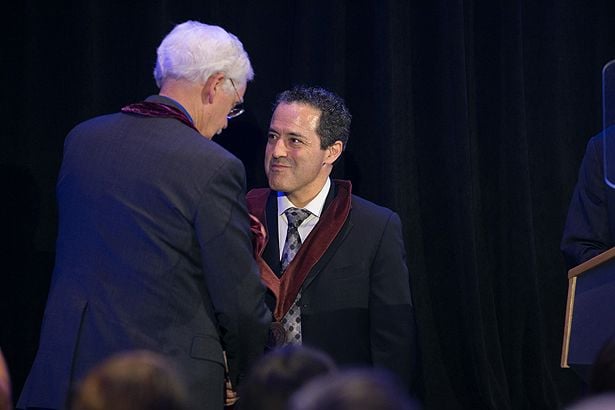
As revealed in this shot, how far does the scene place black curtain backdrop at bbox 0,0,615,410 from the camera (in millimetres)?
3779

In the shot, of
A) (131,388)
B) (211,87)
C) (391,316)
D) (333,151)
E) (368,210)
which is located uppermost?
(211,87)

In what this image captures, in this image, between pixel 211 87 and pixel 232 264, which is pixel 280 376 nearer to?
pixel 232 264

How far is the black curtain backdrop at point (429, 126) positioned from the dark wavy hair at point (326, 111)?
1.42 feet

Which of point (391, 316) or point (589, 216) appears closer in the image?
point (391, 316)

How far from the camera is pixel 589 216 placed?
3482 millimetres

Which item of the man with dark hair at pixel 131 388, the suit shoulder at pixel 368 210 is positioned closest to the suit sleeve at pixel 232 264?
the suit shoulder at pixel 368 210

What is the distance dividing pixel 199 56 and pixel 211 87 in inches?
3.8

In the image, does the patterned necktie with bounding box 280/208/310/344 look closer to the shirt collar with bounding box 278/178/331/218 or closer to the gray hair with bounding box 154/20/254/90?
the shirt collar with bounding box 278/178/331/218

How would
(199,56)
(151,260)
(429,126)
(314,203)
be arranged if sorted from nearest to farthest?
(151,260), (199,56), (314,203), (429,126)

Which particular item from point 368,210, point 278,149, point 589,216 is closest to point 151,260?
point 278,149

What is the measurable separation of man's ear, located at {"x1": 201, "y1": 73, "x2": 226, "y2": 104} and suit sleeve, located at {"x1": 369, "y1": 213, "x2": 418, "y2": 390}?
3.04 feet

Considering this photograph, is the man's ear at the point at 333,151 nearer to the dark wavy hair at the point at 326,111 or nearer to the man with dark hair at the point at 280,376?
the dark wavy hair at the point at 326,111

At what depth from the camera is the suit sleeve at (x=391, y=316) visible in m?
3.29

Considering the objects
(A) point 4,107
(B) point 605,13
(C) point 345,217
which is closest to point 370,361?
(C) point 345,217
